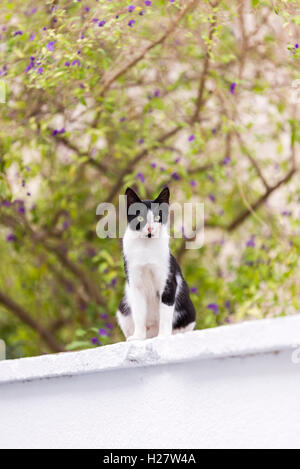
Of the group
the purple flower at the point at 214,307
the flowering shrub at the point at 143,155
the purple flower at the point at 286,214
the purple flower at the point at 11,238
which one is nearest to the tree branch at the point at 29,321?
the flowering shrub at the point at 143,155

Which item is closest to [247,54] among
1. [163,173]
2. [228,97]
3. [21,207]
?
[228,97]

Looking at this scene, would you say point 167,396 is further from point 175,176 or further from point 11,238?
point 11,238

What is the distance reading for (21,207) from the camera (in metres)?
4.30

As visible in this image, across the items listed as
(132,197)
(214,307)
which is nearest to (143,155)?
(214,307)

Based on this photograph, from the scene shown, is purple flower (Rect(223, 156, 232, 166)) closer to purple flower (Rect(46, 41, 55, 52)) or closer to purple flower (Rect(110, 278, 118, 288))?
purple flower (Rect(110, 278, 118, 288))

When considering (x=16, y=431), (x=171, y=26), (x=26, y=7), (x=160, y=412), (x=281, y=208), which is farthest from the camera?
(x=281, y=208)

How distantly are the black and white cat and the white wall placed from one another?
1.11 feet

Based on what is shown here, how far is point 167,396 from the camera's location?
175 cm

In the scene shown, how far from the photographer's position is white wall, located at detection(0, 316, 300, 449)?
1500mm

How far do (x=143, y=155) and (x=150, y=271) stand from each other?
226 centimetres

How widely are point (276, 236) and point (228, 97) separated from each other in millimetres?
921

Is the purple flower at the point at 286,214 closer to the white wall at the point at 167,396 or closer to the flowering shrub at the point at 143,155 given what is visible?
the flowering shrub at the point at 143,155
